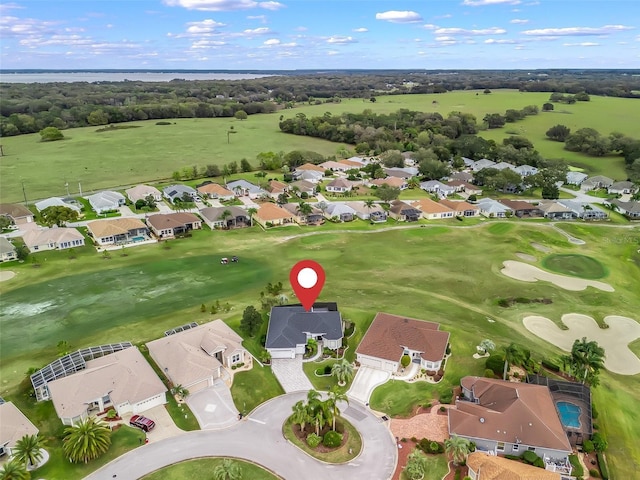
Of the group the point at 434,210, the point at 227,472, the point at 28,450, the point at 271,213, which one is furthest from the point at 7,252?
the point at 434,210

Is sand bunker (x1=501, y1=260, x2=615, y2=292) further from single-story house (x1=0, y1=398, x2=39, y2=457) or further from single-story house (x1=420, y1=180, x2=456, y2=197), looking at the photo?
single-story house (x1=0, y1=398, x2=39, y2=457)

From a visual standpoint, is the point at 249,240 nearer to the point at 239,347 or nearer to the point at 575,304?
the point at 239,347

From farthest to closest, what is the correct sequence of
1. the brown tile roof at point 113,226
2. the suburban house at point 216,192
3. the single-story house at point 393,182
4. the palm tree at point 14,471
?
the single-story house at point 393,182 < the suburban house at point 216,192 < the brown tile roof at point 113,226 < the palm tree at point 14,471

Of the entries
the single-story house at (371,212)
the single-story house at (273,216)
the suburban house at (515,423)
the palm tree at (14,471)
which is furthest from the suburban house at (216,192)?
the suburban house at (515,423)

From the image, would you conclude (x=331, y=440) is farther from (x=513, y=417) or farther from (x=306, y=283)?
(x=306, y=283)

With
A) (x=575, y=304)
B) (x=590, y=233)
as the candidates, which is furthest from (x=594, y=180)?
(x=575, y=304)

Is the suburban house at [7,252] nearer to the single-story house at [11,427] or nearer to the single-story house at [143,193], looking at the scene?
the single-story house at [143,193]
